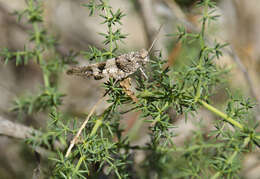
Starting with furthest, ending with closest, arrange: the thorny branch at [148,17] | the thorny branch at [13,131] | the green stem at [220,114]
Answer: the thorny branch at [148,17]
the thorny branch at [13,131]
the green stem at [220,114]

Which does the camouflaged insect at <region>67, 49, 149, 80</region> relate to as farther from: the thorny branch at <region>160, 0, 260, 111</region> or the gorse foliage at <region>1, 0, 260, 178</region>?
the thorny branch at <region>160, 0, 260, 111</region>

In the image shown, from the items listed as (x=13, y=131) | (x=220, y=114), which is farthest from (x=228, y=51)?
(x=13, y=131)

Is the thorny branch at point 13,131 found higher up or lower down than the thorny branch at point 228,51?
lower down

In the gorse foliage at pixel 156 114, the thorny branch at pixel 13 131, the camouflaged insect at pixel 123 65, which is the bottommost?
the thorny branch at pixel 13 131

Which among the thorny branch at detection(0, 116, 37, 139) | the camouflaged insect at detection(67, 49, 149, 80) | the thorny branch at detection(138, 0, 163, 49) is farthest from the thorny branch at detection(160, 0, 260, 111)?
the thorny branch at detection(0, 116, 37, 139)

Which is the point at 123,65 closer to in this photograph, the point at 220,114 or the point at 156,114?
the point at 156,114

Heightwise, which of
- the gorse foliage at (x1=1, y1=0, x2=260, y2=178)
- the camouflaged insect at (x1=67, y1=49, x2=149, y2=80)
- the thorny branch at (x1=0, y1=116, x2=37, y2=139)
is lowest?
the thorny branch at (x1=0, y1=116, x2=37, y2=139)

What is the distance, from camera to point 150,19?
7.15 ft

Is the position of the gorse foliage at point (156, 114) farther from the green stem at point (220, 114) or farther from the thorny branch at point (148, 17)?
the thorny branch at point (148, 17)

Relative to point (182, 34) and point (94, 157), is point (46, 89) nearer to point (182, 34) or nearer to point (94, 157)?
point (94, 157)

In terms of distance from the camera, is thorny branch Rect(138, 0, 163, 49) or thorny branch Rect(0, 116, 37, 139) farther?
thorny branch Rect(138, 0, 163, 49)

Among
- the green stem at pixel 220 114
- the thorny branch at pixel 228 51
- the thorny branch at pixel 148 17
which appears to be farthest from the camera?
the thorny branch at pixel 148 17

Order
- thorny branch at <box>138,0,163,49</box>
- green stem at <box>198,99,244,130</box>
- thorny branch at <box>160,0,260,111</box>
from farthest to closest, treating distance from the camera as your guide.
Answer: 1. thorny branch at <box>138,0,163,49</box>
2. thorny branch at <box>160,0,260,111</box>
3. green stem at <box>198,99,244,130</box>

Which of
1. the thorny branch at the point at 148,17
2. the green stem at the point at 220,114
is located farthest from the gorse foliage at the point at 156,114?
the thorny branch at the point at 148,17
